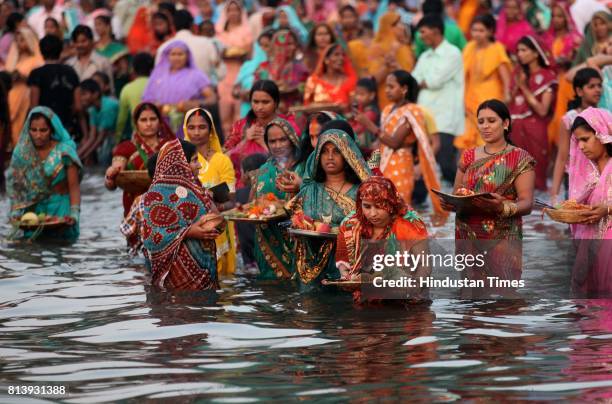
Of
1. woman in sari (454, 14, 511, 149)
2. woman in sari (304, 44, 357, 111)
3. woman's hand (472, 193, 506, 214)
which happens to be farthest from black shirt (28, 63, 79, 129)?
woman's hand (472, 193, 506, 214)

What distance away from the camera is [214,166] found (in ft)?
37.2

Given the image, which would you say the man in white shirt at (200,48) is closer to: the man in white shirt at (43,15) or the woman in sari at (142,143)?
the man in white shirt at (43,15)

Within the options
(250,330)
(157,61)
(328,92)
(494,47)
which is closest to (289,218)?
(250,330)

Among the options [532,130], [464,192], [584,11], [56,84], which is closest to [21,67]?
[56,84]

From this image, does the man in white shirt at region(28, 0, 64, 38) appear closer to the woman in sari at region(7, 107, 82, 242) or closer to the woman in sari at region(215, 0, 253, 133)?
the woman in sari at region(215, 0, 253, 133)

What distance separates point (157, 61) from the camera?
1820 cm

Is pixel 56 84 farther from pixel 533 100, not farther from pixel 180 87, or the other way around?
pixel 533 100

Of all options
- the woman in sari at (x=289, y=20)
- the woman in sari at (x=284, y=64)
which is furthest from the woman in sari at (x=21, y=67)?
the woman in sari at (x=284, y=64)

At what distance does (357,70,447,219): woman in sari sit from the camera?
542 inches

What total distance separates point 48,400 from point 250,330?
6.31 feet

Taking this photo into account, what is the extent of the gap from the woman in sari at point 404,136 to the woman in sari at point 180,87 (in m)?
3.82

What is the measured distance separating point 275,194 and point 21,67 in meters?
9.74

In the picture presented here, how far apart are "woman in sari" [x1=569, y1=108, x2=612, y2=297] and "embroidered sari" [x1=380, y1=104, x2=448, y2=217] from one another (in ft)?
11.4

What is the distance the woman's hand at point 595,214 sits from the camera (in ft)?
32.0
